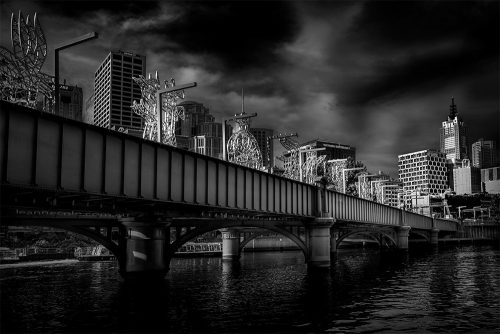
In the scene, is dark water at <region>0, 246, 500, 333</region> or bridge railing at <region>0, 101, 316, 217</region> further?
dark water at <region>0, 246, 500, 333</region>

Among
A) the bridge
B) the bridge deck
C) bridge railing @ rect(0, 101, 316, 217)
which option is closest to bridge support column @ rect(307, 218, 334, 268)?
the bridge

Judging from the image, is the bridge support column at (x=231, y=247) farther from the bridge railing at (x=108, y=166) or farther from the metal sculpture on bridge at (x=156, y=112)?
the metal sculpture on bridge at (x=156, y=112)

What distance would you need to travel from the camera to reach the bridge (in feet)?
83.5

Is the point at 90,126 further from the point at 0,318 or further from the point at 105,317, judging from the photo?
the point at 0,318

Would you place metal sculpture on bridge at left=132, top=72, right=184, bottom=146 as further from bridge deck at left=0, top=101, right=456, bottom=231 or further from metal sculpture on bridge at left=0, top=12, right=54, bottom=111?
metal sculpture on bridge at left=0, top=12, right=54, bottom=111

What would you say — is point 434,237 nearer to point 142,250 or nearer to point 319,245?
point 319,245

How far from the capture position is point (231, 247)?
315 ft

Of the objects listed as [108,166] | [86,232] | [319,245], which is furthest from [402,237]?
[108,166]

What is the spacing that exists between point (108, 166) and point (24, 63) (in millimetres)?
7779

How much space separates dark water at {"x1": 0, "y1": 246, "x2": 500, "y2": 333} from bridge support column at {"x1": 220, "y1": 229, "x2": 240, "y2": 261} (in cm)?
3488

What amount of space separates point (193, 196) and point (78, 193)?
43.2 feet

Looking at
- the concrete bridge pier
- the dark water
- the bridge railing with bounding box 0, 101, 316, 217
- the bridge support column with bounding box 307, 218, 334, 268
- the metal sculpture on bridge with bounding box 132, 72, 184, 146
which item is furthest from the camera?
the concrete bridge pier

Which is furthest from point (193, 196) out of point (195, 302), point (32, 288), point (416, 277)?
point (416, 277)

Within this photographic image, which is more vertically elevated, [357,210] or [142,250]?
[357,210]
